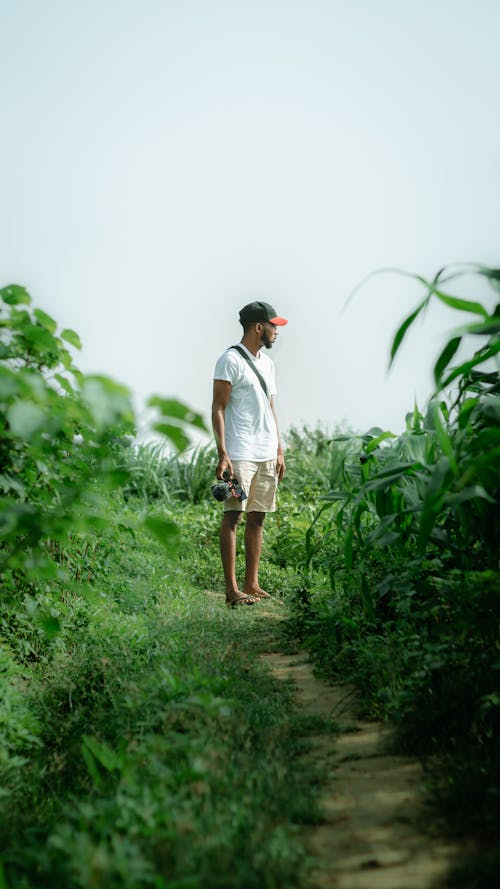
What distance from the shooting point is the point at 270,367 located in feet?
19.2

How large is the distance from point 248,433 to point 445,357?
9.85 ft

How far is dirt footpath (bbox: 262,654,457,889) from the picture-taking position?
67.8 inches

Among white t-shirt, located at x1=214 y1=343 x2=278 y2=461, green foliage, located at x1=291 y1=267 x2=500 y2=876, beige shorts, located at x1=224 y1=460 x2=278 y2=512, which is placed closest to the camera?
green foliage, located at x1=291 y1=267 x2=500 y2=876

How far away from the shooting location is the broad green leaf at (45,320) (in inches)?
92.2

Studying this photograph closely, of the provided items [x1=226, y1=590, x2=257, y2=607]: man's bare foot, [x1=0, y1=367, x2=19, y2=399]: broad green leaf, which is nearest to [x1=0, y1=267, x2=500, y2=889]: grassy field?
[x1=0, y1=367, x2=19, y2=399]: broad green leaf

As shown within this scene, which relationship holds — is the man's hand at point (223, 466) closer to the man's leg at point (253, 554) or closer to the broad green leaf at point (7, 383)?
the man's leg at point (253, 554)

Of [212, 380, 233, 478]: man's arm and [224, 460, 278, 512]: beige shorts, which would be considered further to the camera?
[224, 460, 278, 512]: beige shorts

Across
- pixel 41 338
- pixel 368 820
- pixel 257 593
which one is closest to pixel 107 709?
pixel 368 820

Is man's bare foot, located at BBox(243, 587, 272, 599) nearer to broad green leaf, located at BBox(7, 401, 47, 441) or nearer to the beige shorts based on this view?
the beige shorts

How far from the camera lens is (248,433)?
5.52 metres

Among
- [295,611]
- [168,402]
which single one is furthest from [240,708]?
[295,611]

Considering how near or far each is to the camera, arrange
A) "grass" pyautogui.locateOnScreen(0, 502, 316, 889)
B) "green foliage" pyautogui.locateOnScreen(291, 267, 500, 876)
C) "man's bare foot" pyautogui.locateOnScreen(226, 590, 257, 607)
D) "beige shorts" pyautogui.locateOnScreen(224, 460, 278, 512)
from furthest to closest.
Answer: "beige shorts" pyautogui.locateOnScreen(224, 460, 278, 512) → "man's bare foot" pyautogui.locateOnScreen(226, 590, 257, 607) → "green foliage" pyautogui.locateOnScreen(291, 267, 500, 876) → "grass" pyautogui.locateOnScreen(0, 502, 316, 889)

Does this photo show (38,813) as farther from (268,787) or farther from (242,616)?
(242,616)

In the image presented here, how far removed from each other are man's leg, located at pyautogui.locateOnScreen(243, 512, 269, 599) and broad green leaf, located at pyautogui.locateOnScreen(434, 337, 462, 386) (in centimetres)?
306
